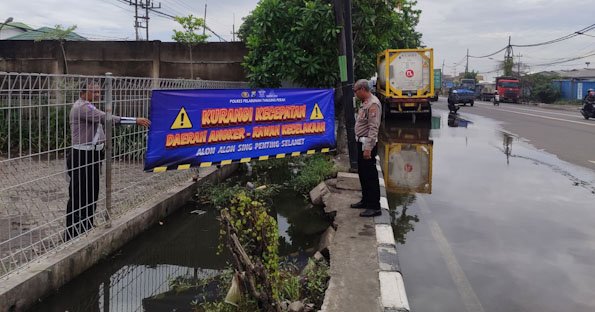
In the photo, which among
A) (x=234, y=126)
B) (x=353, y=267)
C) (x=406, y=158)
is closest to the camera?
(x=353, y=267)

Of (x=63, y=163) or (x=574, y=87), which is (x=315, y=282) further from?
(x=574, y=87)

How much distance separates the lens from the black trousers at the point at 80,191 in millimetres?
4379

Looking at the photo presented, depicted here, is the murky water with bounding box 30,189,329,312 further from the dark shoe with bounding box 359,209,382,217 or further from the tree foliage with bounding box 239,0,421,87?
the tree foliage with bounding box 239,0,421,87

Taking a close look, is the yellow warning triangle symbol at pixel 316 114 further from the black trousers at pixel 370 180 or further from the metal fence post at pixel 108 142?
the metal fence post at pixel 108 142

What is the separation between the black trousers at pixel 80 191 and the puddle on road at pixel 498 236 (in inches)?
121

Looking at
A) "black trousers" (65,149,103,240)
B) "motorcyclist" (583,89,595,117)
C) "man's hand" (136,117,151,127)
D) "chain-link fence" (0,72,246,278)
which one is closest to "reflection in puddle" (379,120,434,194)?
"chain-link fence" (0,72,246,278)

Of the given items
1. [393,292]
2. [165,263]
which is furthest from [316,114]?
[393,292]

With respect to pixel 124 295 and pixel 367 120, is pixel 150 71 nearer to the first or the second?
pixel 367 120

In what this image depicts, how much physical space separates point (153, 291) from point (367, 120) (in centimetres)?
307

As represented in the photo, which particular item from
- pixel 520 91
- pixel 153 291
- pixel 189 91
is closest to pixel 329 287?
pixel 153 291

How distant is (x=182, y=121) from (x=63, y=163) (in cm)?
135

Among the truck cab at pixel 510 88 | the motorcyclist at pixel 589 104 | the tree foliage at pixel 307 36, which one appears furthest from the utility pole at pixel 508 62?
the tree foliage at pixel 307 36

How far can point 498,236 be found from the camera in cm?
527

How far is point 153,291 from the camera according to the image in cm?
396
